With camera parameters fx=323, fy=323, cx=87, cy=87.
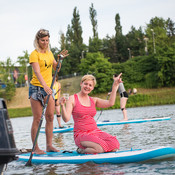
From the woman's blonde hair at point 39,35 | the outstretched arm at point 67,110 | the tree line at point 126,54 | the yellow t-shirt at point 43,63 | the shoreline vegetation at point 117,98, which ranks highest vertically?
the tree line at point 126,54

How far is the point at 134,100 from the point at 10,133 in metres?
28.6

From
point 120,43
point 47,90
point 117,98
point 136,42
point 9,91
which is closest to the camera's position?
point 47,90

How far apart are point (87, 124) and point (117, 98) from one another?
30.3 metres

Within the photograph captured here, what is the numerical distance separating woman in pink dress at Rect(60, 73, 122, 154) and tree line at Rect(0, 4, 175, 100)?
131ft

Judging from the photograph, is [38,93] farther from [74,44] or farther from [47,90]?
[74,44]

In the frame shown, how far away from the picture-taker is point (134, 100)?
31203mm

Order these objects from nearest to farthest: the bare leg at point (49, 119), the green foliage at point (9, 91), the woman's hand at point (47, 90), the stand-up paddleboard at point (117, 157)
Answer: the stand-up paddleboard at point (117, 157) < the woman's hand at point (47, 90) < the bare leg at point (49, 119) < the green foliage at point (9, 91)

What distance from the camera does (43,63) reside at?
5.68 meters

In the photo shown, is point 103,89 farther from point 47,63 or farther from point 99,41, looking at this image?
point 47,63

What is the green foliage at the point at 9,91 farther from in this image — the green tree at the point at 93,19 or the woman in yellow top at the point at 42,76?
the woman in yellow top at the point at 42,76

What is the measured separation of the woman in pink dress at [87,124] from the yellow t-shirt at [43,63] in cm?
82

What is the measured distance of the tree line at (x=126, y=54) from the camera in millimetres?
45969

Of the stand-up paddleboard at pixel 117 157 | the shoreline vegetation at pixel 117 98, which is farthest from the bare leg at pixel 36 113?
the shoreline vegetation at pixel 117 98

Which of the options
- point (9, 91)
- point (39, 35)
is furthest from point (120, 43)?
point (39, 35)
